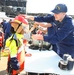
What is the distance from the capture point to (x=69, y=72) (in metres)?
2.63

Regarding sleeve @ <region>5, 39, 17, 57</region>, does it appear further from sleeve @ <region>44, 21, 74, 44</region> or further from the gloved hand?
sleeve @ <region>44, 21, 74, 44</region>

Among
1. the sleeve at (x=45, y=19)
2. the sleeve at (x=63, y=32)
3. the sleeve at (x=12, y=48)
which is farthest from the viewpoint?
the sleeve at (x=45, y=19)

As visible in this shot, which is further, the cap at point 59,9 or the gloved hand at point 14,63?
the cap at point 59,9

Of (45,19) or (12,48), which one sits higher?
(45,19)

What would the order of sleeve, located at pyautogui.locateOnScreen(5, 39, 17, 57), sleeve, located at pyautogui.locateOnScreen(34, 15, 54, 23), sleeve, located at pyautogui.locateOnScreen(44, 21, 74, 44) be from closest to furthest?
sleeve, located at pyautogui.locateOnScreen(5, 39, 17, 57) < sleeve, located at pyautogui.locateOnScreen(44, 21, 74, 44) < sleeve, located at pyautogui.locateOnScreen(34, 15, 54, 23)

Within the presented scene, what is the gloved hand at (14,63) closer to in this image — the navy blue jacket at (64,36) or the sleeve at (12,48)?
the sleeve at (12,48)

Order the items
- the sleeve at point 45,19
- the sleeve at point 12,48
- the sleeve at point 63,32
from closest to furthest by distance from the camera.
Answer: the sleeve at point 12,48
the sleeve at point 63,32
the sleeve at point 45,19

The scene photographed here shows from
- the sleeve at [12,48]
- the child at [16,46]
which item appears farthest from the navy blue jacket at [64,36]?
the sleeve at [12,48]

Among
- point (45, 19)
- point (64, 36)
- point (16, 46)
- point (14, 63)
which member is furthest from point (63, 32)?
point (45, 19)

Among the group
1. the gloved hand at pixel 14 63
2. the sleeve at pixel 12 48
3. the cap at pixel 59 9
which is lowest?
the gloved hand at pixel 14 63

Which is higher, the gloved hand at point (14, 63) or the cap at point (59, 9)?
the cap at point (59, 9)

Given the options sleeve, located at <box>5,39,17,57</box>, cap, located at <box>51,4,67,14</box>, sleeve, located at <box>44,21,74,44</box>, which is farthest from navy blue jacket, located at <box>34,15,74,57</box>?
sleeve, located at <box>5,39,17,57</box>

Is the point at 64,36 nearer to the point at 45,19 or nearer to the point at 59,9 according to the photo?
the point at 59,9

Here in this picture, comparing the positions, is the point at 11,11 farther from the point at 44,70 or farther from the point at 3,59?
the point at 44,70
